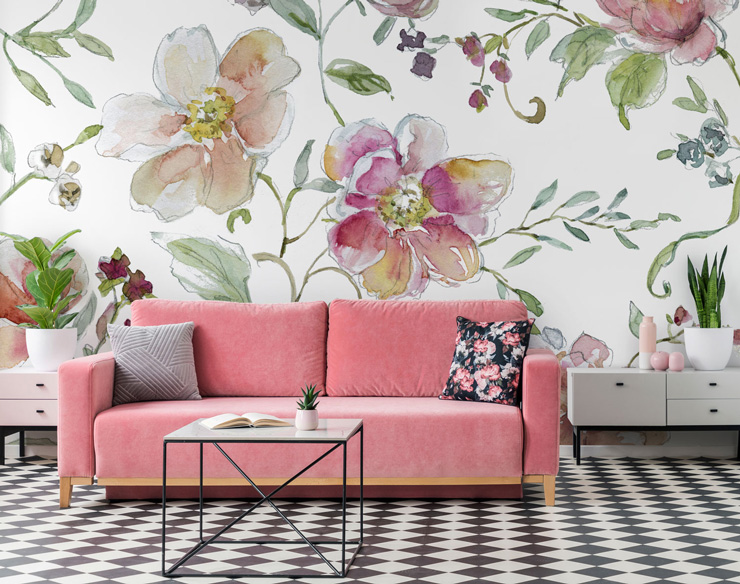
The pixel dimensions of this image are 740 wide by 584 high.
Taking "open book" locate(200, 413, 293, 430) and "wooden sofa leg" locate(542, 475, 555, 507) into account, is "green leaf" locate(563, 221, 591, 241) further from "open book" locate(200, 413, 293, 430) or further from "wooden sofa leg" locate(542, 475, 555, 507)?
"open book" locate(200, 413, 293, 430)

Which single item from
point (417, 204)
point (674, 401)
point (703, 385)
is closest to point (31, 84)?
point (417, 204)

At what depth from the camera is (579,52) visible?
488cm

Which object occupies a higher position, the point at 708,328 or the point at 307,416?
the point at 708,328

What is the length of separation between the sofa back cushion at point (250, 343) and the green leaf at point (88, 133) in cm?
115

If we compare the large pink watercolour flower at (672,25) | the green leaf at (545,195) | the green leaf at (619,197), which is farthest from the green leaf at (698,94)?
the green leaf at (545,195)

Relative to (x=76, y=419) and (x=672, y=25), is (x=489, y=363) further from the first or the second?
(x=672, y=25)

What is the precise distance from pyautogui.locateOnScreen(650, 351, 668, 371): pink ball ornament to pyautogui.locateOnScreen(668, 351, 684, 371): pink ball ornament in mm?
27

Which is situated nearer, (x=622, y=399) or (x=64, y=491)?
(x=64, y=491)

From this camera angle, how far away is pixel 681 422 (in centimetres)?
452

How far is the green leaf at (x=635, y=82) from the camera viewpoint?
486 centimetres

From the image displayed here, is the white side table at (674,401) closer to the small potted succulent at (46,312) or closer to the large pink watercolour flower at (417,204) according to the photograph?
the large pink watercolour flower at (417,204)

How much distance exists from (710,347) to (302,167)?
2.50 metres

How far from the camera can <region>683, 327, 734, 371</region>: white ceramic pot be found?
15.1 feet

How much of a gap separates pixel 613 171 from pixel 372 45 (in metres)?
1.57
